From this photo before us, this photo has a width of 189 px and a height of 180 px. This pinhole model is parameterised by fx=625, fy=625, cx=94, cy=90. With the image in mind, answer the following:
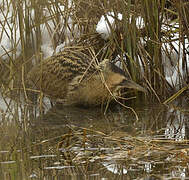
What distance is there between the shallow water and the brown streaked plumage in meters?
0.20

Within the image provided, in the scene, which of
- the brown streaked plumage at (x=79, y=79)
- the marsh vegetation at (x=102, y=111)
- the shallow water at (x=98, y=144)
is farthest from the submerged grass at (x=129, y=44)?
the shallow water at (x=98, y=144)

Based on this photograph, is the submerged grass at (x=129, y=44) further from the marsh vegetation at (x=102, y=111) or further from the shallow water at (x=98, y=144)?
the shallow water at (x=98, y=144)

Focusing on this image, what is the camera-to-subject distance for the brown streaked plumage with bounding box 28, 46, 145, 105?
477 centimetres

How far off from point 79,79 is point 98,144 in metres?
1.43

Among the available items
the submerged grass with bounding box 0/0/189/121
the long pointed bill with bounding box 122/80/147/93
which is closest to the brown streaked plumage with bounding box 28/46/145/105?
the long pointed bill with bounding box 122/80/147/93

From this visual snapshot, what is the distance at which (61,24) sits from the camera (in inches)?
222

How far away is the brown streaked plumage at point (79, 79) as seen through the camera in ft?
15.6

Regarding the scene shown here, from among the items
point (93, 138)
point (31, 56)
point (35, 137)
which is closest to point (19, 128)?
point (35, 137)

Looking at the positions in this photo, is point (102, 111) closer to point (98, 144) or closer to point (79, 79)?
point (79, 79)

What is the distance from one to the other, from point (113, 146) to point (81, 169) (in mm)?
476

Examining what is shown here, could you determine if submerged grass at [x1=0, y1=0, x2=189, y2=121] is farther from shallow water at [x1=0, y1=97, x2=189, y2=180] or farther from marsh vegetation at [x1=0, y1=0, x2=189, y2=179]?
shallow water at [x1=0, y1=97, x2=189, y2=180]

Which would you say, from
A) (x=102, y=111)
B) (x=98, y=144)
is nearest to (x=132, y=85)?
(x=102, y=111)

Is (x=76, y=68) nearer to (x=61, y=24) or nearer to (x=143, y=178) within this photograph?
(x=61, y=24)

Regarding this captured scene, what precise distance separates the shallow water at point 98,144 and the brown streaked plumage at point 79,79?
0.65ft
